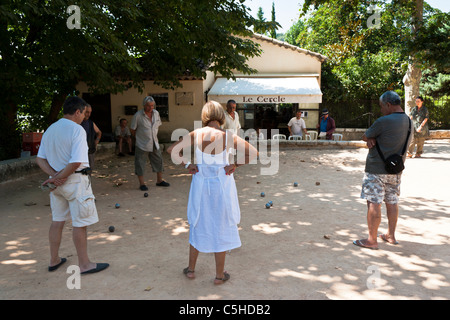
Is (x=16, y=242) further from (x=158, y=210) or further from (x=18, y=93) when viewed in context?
(x=18, y=93)

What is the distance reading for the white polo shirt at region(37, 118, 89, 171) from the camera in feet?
11.8

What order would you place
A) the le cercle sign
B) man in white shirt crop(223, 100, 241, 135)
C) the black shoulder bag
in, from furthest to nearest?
1. the le cercle sign
2. man in white shirt crop(223, 100, 241, 135)
3. the black shoulder bag

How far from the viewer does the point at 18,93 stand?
8.59 meters

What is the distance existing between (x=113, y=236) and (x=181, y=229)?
932 millimetres

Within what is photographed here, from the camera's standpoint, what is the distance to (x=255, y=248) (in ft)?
14.8

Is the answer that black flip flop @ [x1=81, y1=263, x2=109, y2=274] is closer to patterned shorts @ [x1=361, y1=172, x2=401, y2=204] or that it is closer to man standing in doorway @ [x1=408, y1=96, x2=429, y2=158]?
patterned shorts @ [x1=361, y1=172, x2=401, y2=204]

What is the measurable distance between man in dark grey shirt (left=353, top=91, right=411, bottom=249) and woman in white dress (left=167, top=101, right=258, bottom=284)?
176 centimetres

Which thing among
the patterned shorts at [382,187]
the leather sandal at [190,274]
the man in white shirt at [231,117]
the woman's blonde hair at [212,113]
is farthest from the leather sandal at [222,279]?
the man in white shirt at [231,117]

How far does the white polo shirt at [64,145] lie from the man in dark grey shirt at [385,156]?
3267 millimetres

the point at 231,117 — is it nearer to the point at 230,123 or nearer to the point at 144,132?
the point at 230,123

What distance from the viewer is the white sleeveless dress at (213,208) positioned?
11.3 feet

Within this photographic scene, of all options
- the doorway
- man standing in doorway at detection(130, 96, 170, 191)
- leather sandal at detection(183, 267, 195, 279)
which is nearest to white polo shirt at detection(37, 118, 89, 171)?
leather sandal at detection(183, 267, 195, 279)

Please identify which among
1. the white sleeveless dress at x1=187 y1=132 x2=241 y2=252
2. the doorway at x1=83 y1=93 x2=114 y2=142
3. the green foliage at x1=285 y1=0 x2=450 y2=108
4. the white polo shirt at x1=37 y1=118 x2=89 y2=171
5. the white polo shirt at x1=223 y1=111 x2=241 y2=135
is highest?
the green foliage at x1=285 y1=0 x2=450 y2=108

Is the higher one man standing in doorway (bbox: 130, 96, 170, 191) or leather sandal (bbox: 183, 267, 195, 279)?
man standing in doorway (bbox: 130, 96, 170, 191)
